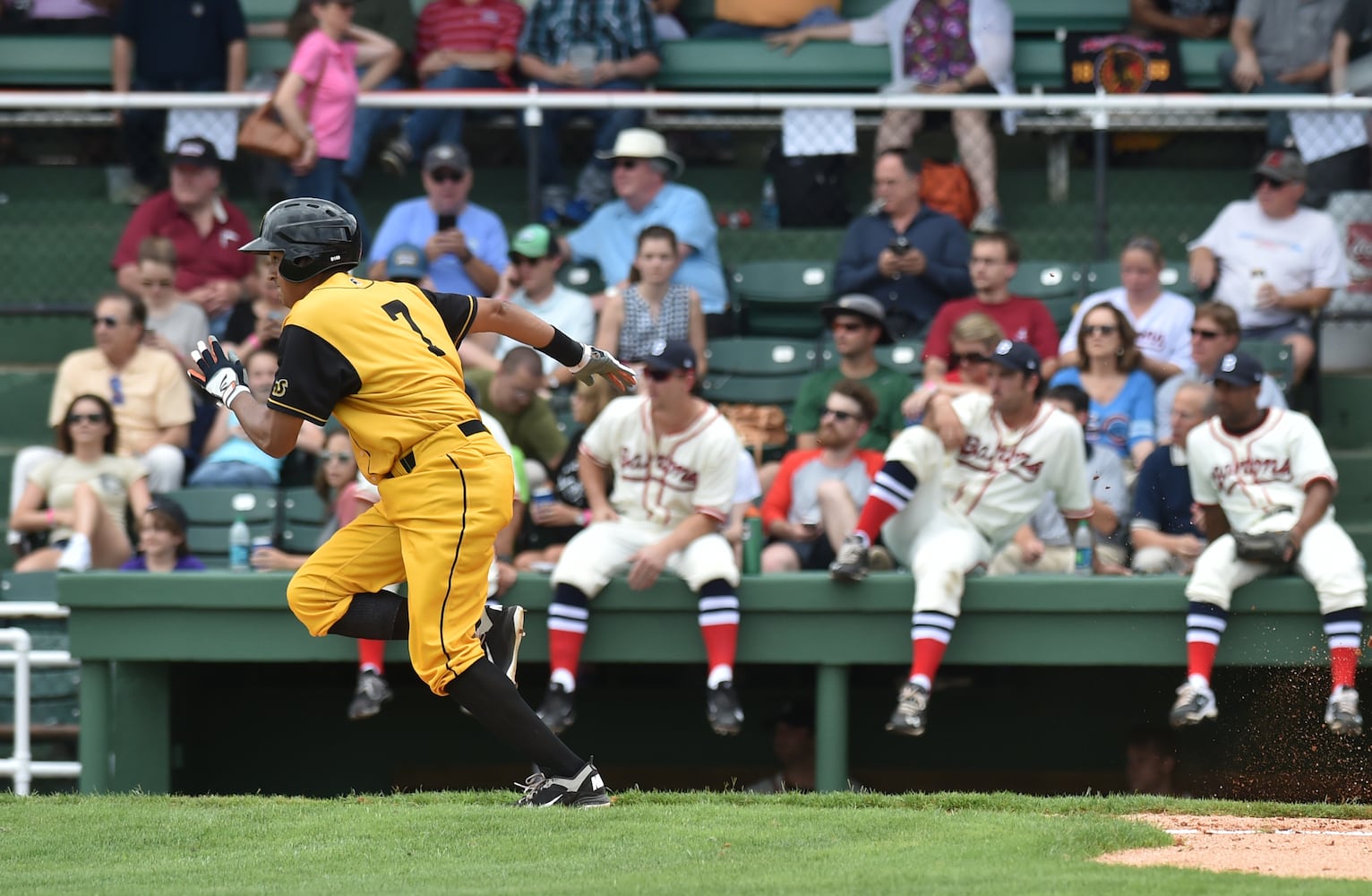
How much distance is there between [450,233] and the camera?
9820mm

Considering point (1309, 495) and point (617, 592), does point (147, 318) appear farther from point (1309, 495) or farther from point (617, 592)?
point (1309, 495)

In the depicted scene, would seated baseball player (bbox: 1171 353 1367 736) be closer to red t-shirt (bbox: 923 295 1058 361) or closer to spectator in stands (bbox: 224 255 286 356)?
red t-shirt (bbox: 923 295 1058 361)

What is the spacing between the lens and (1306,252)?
9656 mm

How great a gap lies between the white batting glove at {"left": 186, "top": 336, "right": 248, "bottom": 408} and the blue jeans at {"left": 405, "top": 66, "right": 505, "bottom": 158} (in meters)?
5.07

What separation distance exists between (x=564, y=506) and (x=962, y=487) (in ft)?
6.02

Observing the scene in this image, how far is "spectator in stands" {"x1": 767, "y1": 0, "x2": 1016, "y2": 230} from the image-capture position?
1082 cm

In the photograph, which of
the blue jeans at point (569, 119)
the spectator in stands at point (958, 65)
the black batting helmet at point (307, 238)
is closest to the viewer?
the black batting helmet at point (307, 238)

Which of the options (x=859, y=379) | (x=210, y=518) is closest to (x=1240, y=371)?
(x=859, y=379)

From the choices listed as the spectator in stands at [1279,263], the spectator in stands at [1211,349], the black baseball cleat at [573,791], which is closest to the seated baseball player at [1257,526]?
the spectator in stands at [1211,349]

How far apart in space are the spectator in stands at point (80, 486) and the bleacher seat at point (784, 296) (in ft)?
11.2

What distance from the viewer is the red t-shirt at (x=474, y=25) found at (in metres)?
11.5

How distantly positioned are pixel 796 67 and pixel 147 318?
175 inches

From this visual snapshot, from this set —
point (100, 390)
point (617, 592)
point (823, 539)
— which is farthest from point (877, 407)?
point (100, 390)

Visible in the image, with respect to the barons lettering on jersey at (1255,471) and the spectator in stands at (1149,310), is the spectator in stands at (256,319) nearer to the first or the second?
the spectator in stands at (1149,310)
